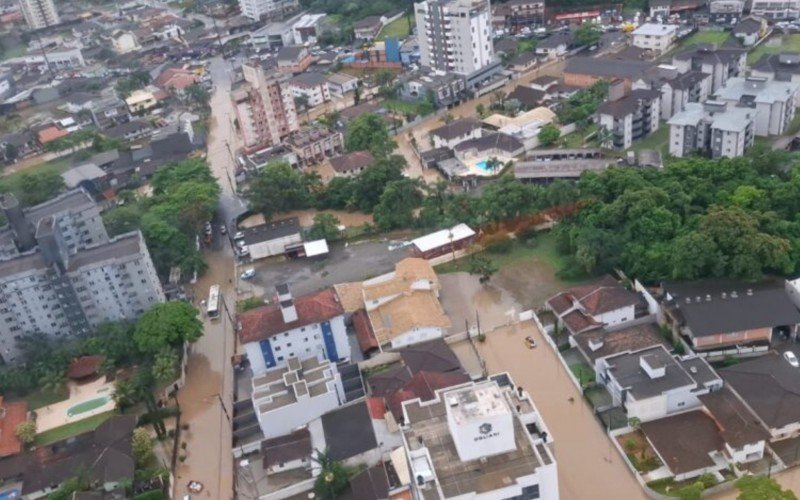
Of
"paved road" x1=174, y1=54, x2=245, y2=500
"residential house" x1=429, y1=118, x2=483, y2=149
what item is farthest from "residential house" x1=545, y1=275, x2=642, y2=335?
"residential house" x1=429, y1=118, x2=483, y2=149

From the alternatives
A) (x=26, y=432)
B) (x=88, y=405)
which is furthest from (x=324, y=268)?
(x=26, y=432)

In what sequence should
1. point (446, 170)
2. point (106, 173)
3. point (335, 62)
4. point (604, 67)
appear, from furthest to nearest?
point (335, 62) → point (604, 67) → point (106, 173) → point (446, 170)

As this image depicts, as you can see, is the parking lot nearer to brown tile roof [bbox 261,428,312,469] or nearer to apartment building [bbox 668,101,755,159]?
brown tile roof [bbox 261,428,312,469]

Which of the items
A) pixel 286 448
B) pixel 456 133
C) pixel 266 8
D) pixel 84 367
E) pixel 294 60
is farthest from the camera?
pixel 266 8

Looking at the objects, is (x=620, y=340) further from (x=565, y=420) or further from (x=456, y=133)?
(x=456, y=133)

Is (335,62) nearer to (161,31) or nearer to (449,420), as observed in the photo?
(161,31)

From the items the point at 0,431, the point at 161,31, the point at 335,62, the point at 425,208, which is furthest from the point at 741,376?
the point at 161,31
